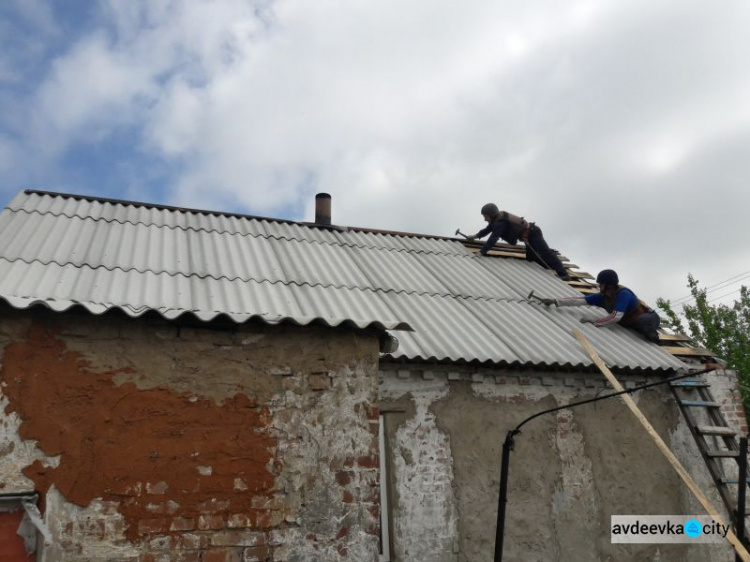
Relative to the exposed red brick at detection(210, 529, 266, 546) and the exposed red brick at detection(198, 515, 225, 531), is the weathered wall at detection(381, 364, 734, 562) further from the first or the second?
the exposed red brick at detection(198, 515, 225, 531)

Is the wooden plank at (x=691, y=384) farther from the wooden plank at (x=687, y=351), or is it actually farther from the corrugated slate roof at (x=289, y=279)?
the wooden plank at (x=687, y=351)

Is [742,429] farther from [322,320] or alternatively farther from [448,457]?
[322,320]

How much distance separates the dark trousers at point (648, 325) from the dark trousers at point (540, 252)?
75.0 inches

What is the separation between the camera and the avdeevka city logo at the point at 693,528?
569cm

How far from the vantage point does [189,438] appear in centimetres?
307

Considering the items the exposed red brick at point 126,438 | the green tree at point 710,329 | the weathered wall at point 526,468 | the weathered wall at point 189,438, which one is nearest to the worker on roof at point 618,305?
the weathered wall at point 526,468

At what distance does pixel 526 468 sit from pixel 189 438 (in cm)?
321

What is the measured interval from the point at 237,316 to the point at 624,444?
4.13 meters

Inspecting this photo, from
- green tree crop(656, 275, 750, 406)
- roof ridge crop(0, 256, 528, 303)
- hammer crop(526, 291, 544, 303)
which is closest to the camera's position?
roof ridge crop(0, 256, 528, 303)

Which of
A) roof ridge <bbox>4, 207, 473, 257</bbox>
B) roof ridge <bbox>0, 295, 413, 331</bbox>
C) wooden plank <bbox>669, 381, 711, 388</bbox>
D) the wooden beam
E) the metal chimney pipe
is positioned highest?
the metal chimney pipe

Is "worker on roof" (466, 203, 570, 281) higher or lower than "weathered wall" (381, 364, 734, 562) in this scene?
higher

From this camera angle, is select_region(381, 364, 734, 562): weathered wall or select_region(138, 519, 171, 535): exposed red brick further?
select_region(381, 364, 734, 562): weathered wall

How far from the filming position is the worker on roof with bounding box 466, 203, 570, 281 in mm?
8781

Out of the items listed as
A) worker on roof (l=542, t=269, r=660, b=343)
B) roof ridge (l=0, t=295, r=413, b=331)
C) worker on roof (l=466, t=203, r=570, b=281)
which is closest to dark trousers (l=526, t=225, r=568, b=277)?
worker on roof (l=466, t=203, r=570, b=281)
